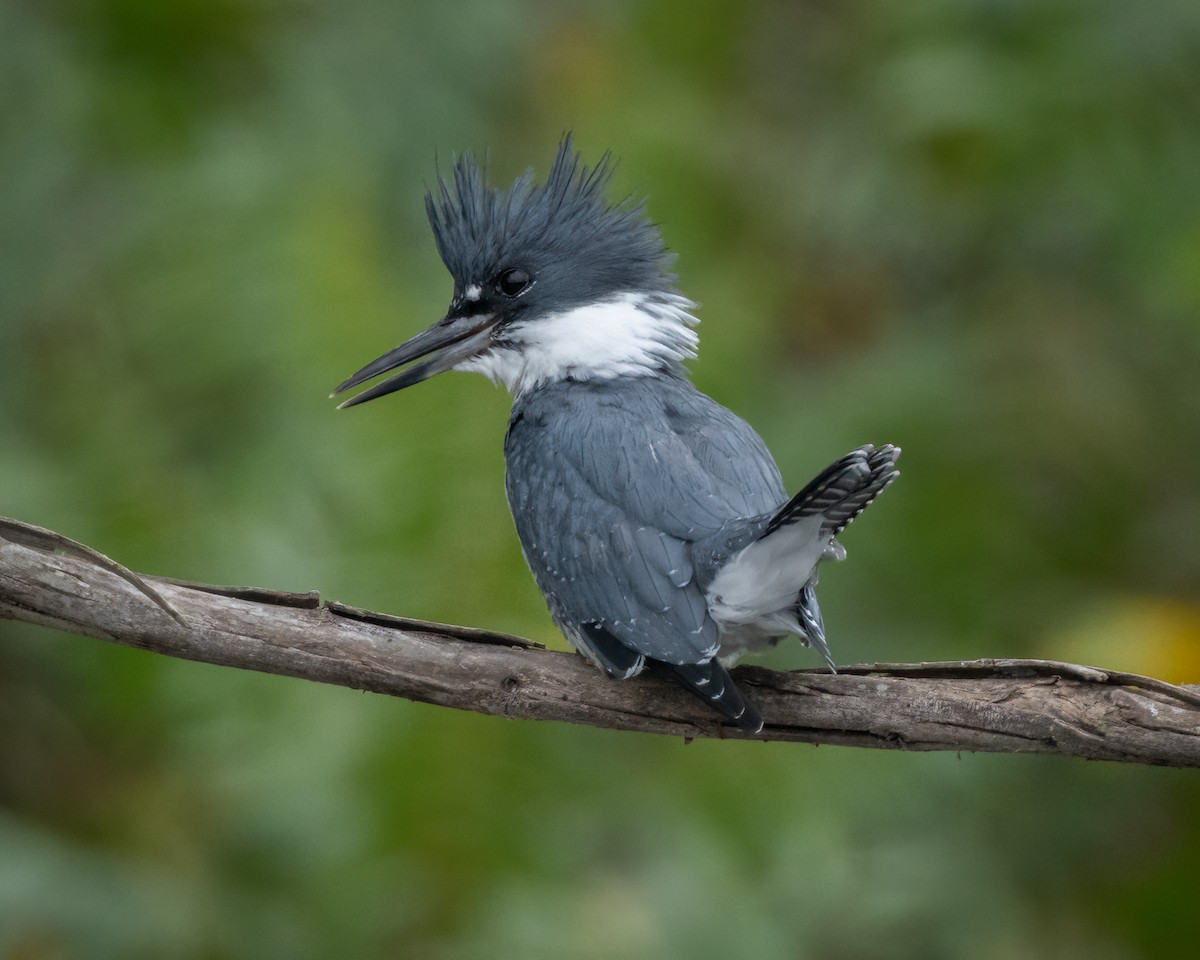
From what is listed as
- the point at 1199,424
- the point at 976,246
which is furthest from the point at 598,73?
the point at 1199,424

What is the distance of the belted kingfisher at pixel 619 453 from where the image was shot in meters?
2.62

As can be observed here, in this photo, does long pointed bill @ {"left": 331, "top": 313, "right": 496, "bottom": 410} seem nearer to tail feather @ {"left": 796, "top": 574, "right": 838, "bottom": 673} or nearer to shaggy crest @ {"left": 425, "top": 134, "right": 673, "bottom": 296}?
shaggy crest @ {"left": 425, "top": 134, "right": 673, "bottom": 296}

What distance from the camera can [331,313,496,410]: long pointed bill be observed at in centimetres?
332

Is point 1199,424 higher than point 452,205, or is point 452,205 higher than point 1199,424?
point 1199,424

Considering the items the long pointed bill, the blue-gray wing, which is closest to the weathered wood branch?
the blue-gray wing

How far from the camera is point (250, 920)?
3793mm

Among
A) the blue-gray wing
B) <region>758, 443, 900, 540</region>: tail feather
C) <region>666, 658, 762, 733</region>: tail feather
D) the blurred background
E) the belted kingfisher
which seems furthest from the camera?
the blurred background

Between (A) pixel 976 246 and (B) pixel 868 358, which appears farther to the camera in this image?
(A) pixel 976 246

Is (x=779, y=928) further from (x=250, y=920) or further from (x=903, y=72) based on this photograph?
(x=903, y=72)

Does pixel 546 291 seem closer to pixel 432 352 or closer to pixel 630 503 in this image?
pixel 432 352

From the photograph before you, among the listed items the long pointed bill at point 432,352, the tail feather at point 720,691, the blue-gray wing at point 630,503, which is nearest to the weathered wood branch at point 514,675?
the tail feather at point 720,691

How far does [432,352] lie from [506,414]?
58 cm

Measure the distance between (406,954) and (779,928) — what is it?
3.26ft

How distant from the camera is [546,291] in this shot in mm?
3391
